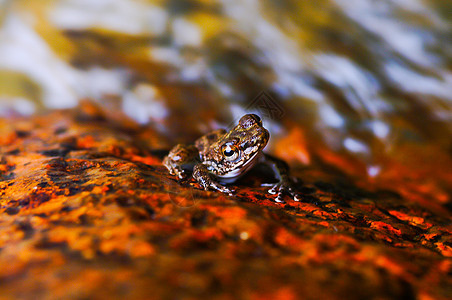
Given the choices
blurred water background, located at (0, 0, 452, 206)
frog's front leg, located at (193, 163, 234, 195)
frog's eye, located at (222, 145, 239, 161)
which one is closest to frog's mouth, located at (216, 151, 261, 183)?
frog's eye, located at (222, 145, 239, 161)

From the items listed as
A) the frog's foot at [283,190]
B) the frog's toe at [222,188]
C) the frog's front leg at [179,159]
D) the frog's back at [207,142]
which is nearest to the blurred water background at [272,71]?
the frog's back at [207,142]

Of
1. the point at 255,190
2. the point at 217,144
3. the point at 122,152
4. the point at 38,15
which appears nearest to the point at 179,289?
the point at 255,190

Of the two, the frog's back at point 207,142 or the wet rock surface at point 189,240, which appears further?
the frog's back at point 207,142

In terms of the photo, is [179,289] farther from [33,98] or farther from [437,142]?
[33,98]

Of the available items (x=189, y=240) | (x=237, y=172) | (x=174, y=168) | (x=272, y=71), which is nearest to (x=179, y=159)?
(x=174, y=168)

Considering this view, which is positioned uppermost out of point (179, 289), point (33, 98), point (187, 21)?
point (187, 21)

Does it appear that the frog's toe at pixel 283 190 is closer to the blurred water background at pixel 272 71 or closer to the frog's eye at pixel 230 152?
the frog's eye at pixel 230 152
